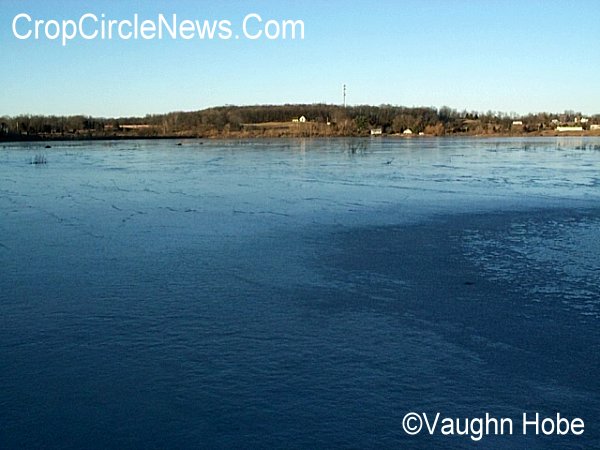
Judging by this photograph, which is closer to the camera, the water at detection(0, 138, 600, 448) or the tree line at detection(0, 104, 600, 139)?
the water at detection(0, 138, 600, 448)

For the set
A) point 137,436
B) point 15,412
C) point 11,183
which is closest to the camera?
point 137,436

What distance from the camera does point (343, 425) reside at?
8.96 feet

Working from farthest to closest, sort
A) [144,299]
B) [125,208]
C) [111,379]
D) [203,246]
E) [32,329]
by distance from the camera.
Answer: [125,208], [203,246], [144,299], [32,329], [111,379]

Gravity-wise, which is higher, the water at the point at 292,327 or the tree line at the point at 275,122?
the tree line at the point at 275,122

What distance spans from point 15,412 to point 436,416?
6.47 ft

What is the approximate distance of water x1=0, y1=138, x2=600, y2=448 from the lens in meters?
2.79

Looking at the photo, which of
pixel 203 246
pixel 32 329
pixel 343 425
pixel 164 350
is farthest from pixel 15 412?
pixel 203 246

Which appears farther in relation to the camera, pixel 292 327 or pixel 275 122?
pixel 275 122

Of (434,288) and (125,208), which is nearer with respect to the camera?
(434,288)

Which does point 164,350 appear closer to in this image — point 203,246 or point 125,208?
point 203,246

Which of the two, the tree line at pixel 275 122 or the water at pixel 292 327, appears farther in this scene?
the tree line at pixel 275 122

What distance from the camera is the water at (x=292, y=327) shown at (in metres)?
2.79

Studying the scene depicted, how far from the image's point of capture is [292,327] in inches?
157

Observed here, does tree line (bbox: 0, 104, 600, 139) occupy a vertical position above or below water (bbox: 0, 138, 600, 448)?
above
